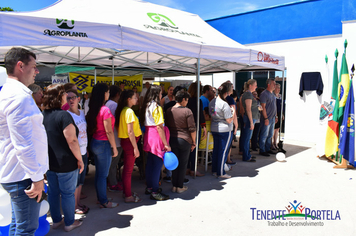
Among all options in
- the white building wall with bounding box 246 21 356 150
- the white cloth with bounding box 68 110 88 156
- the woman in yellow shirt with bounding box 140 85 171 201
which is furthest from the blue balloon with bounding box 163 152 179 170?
the white building wall with bounding box 246 21 356 150

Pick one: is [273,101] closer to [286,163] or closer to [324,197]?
[286,163]

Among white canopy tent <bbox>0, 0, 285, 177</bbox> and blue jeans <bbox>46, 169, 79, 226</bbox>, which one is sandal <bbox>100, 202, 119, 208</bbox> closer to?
blue jeans <bbox>46, 169, 79, 226</bbox>

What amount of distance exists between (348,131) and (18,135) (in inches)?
230

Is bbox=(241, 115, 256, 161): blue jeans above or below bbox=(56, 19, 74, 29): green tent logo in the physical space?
below

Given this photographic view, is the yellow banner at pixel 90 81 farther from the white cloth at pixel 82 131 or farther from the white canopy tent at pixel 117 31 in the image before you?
the white cloth at pixel 82 131

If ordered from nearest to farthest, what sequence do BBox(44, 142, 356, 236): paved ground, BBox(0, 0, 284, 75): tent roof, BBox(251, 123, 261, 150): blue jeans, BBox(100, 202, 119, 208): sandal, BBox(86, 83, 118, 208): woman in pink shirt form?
BBox(0, 0, 284, 75): tent roof
BBox(44, 142, 356, 236): paved ground
BBox(86, 83, 118, 208): woman in pink shirt
BBox(100, 202, 119, 208): sandal
BBox(251, 123, 261, 150): blue jeans

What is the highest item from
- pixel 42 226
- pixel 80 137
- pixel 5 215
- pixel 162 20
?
pixel 162 20

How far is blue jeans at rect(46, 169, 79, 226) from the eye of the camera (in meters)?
2.52

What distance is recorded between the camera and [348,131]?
5148 mm

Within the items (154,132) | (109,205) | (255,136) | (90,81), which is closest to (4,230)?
(109,205)

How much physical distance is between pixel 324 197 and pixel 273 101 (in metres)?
2.86

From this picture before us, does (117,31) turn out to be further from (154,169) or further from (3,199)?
(3,199)

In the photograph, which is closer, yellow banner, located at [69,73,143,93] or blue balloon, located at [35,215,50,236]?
blue balloon, located at [35,215,50,236]

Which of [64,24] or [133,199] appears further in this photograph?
[133,199]
